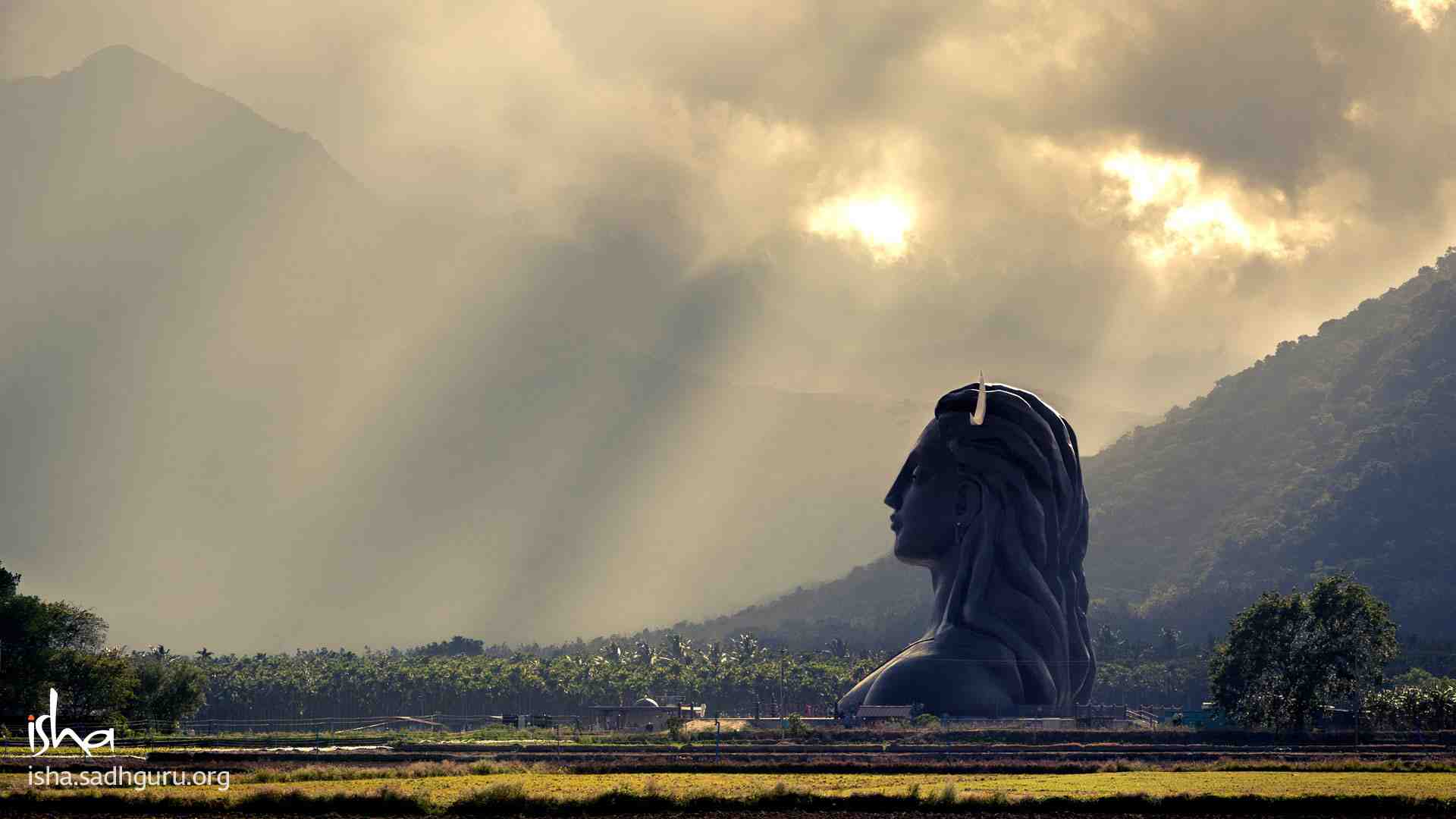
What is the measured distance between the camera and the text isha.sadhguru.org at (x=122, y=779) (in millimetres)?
48062

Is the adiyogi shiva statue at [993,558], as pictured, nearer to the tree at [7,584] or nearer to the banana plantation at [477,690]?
the tree at [7,584]

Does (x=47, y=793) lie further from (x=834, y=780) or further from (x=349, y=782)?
(x=834, y=780)

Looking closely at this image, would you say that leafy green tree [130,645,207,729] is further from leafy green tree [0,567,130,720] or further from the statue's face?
the statue's face

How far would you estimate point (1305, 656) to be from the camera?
3686 inches

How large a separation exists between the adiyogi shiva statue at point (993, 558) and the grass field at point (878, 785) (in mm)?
36520

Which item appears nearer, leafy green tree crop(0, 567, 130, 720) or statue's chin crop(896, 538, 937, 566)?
leafy green tree crop(0, 567, 130, 720)

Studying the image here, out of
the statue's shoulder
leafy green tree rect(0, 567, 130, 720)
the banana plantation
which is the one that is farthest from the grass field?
the banana plantation

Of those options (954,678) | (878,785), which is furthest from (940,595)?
(878,785)

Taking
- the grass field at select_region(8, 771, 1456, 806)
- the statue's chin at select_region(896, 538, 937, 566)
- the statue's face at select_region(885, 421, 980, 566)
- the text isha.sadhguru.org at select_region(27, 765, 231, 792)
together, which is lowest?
the grass field at select_region(8, 771, 1456, 806)

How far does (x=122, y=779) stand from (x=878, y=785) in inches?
913

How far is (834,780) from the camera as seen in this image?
5503 cm

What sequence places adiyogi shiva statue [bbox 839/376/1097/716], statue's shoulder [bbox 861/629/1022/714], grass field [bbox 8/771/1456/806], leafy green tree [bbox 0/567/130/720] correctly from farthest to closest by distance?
adiyogi shiva statue [bbox 839/376/1097/716]
statue's shoulder [bbox 861/629/1022/714]
leafy green tree [bbox 0/567/130/720]
grass field [bbox 8/771/1456/806]

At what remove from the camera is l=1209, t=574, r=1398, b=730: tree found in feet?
305

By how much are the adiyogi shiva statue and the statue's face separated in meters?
0.07
